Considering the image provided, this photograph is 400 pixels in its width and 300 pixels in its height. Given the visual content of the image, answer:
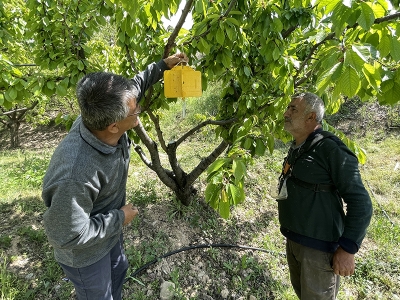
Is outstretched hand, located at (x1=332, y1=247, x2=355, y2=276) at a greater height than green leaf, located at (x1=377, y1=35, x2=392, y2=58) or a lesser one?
lesser

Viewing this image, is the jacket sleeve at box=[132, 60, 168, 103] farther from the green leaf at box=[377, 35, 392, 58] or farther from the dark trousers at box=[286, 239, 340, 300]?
the dark trousers at box=[286, 239, 340, 300]

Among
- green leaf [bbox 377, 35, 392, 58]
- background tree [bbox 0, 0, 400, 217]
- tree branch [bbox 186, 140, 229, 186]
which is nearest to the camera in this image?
background tree [bbox 0, 0, 400, 217]

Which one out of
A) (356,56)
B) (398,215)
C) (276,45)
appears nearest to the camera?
(356,56)

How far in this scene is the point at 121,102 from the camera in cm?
140

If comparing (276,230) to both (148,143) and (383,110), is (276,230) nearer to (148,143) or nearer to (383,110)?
(148,143)

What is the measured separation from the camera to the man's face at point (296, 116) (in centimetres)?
204

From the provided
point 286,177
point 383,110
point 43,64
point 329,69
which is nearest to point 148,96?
point 43,64

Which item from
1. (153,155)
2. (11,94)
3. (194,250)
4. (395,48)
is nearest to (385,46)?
(395,48)

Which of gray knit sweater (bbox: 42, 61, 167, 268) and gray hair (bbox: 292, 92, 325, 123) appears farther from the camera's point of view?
gray hair (bbox: 292, 92, 325, 123)

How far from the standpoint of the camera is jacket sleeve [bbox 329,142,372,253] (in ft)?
5.70

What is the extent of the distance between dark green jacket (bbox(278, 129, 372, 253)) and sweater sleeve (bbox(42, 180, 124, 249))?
149 cm

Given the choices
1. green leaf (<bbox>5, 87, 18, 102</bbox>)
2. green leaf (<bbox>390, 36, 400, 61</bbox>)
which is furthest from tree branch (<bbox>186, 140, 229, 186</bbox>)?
green leaf (<bbox>390, 36, 400, 61</bbox>)

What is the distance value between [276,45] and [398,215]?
12.7ft

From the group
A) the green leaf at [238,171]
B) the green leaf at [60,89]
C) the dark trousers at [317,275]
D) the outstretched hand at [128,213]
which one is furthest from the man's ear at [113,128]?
the dark trousers at [317,275]
